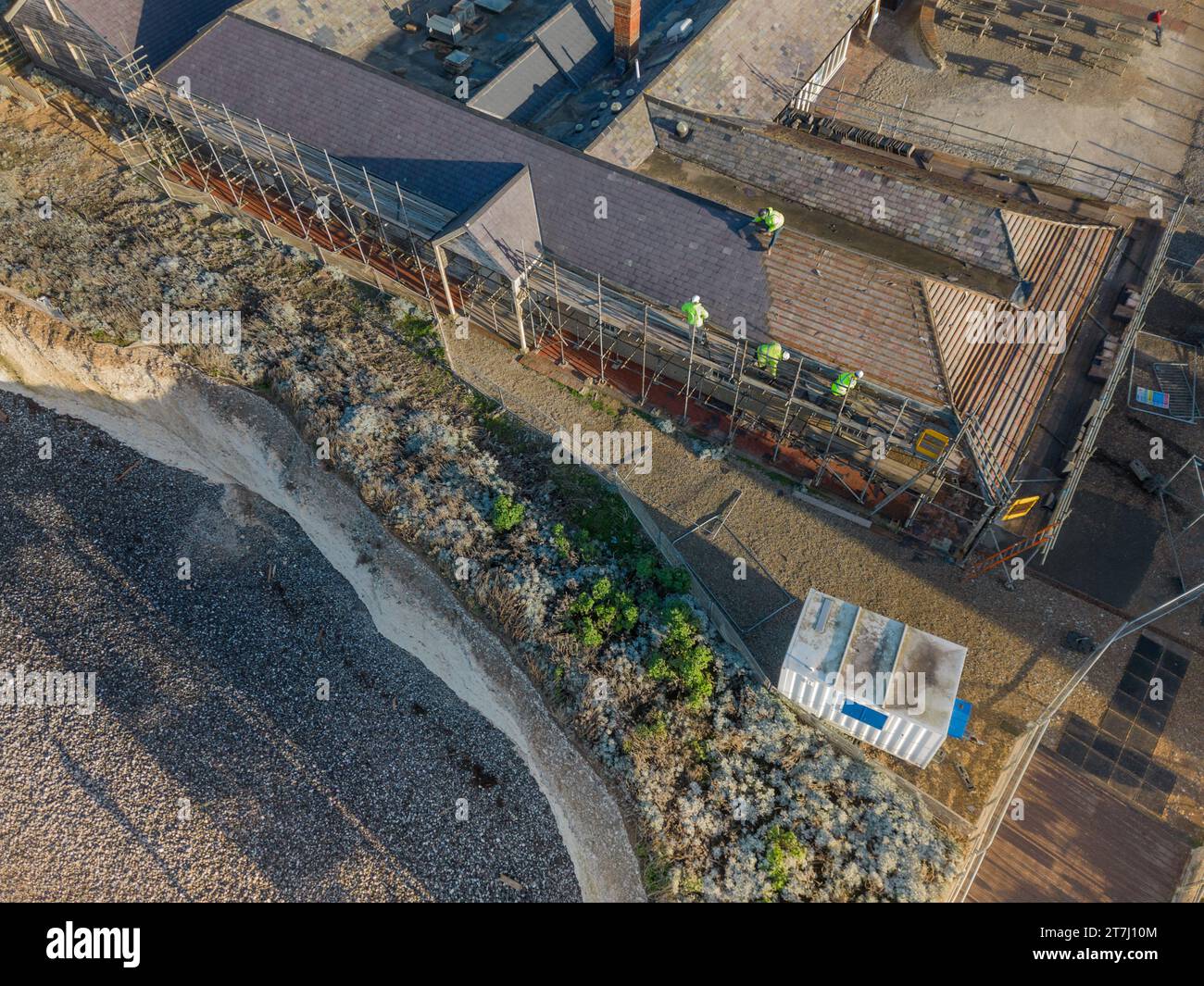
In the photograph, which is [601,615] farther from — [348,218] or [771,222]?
[348,218]

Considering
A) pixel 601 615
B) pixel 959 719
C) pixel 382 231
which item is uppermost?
pixel 382 231

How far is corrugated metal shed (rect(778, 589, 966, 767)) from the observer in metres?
18.6

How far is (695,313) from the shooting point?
75.9 ft

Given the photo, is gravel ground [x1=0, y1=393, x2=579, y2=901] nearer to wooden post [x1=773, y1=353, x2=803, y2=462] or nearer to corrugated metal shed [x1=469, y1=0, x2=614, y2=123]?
wooden post [x1=773, y1=353, x2=803, y2=462]

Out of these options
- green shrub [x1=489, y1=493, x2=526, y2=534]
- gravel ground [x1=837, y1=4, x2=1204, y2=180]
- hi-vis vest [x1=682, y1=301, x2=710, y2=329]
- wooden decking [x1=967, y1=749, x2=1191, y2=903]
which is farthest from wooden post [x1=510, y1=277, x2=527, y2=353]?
gravel ground [x1=837, y1=4, x2=1204, y2=180]

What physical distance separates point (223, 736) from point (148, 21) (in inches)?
1212

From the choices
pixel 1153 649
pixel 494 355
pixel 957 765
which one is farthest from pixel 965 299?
pixel 494 355

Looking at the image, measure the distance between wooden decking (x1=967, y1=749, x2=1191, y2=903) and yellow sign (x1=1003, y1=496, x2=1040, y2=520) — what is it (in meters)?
7.32

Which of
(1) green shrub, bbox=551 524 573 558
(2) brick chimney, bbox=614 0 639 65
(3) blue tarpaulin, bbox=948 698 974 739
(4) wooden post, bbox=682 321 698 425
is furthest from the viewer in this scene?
(2) brick chimney, bbox=614 0 639 65

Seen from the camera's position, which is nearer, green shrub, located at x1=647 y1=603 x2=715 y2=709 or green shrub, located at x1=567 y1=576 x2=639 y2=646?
green shrub, located at x1=647 y1=603 x2=715 y2=709

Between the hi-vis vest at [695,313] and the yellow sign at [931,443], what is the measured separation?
25.0ft

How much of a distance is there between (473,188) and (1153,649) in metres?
26.5

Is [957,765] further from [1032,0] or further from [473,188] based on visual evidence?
[1032,0]

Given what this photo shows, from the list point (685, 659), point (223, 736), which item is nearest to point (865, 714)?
point (685, 659)
